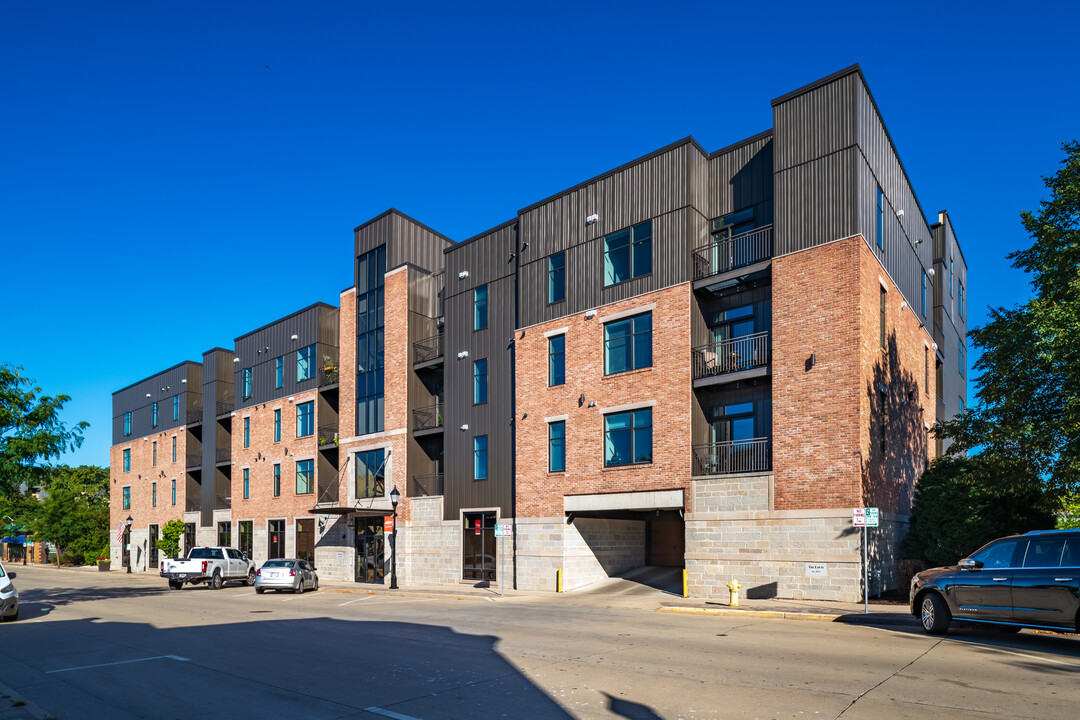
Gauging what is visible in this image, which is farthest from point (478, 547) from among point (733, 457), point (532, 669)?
point (532, 669)

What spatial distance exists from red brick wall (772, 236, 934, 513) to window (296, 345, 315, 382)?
93.5 ft

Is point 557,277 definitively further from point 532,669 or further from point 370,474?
point 532,669

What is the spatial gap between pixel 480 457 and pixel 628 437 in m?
8.14

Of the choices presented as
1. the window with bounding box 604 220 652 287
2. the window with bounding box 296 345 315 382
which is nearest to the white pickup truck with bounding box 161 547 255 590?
the window with bounding box 296 345 315 382

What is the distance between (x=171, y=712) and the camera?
9.37 metres

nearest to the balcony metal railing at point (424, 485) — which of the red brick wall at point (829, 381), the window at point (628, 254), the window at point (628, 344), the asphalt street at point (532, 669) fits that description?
the window at point (628, 344)

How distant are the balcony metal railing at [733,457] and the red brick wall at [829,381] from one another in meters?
0.94

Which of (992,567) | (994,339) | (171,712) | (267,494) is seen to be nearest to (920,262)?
(994,339)

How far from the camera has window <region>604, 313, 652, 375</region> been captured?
2812 cm

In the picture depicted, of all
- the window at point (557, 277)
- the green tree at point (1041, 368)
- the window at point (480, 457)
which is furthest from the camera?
the window at point (480, 457)

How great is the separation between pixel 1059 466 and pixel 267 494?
39.6 m

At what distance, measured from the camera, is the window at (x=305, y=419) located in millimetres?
45000

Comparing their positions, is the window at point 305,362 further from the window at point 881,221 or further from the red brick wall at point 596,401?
the window at point 881,221

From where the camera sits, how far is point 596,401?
2923 centimetres
